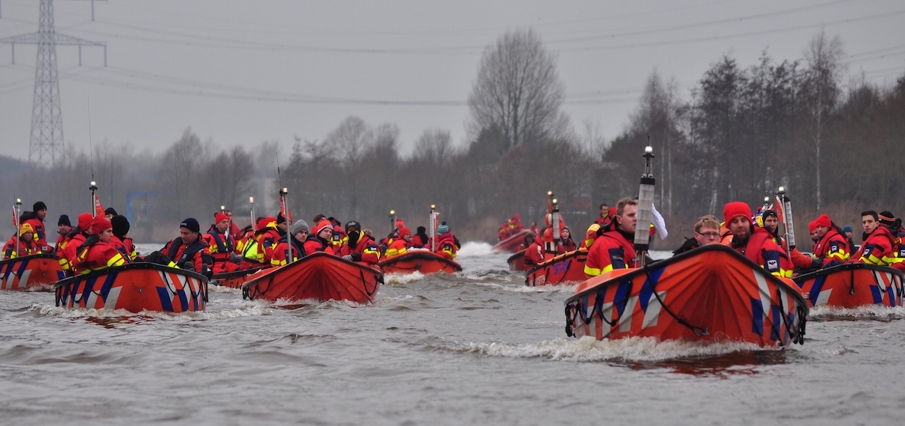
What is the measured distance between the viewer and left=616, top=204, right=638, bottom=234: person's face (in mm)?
10383

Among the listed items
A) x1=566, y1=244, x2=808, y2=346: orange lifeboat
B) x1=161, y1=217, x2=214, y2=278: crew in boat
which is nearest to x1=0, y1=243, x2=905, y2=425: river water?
x1=566, y1=244, x2=808, y2=346: orange lifeboat

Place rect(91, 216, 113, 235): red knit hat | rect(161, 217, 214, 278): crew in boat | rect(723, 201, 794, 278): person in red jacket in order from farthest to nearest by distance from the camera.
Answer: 1. rect(161, 217, 214, 278): crew in boat
2. rect(91, 216, 113, 235): red knit hat
3. rect(723, 201, 794, 278): person in red jacket

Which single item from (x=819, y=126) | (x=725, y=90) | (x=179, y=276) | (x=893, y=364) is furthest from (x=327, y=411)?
(x=725, y=90)

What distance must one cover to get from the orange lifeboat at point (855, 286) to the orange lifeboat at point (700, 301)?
5.55 metres

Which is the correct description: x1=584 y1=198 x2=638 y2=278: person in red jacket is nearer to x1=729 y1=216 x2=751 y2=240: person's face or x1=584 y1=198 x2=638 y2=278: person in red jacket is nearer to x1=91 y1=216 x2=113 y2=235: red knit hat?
x1=729 y1=216 x2=751 y2=240: person's face

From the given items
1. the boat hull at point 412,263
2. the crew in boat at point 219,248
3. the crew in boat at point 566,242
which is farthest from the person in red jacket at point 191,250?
the crew in boat at point 566,242

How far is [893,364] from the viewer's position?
33.5ft

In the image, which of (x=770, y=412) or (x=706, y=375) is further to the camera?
(x=706, y=375)

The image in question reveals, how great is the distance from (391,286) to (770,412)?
60.4ft

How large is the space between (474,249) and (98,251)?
155 ft

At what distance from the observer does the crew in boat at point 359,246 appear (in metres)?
20.2

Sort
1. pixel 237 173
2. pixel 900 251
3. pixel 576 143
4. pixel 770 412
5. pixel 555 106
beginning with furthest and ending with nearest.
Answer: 1. pixel 237 173
2. pixel 555 106
3. pixel 576 143
4. pixel 900 251
5. pixel 770 412

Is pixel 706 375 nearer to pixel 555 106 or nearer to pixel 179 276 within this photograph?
pixel 179 276

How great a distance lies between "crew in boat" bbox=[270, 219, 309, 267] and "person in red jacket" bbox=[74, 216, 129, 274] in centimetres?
391
